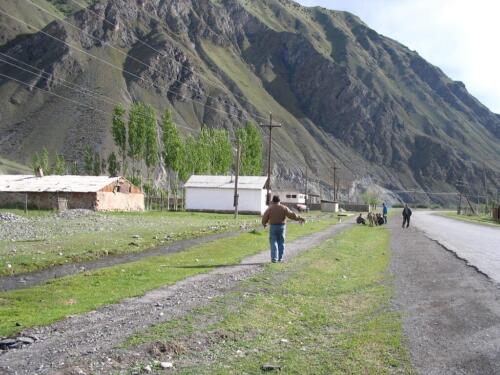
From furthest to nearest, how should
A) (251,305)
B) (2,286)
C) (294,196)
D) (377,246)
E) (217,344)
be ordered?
(294,196) → (377,246) → (2,286) → (251,305) → (217,344)

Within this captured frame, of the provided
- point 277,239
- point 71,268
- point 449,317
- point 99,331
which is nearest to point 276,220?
point 277,239

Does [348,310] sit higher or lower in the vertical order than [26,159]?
lower

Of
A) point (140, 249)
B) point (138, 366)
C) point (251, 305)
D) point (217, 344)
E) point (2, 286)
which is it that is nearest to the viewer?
point (138, 366)

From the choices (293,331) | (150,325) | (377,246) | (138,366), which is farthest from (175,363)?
(377,246)

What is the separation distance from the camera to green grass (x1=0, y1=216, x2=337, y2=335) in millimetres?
10898

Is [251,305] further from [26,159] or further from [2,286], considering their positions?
[26,159]

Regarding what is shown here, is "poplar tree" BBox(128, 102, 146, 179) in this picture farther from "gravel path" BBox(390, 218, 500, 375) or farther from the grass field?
"gravel path" BBox(390, 218, 500, 375)

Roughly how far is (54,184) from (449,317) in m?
63.1

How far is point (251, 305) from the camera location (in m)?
11.9

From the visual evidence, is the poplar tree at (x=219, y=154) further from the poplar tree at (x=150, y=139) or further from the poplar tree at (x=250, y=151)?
the poplar tree at (x=150, y=139)

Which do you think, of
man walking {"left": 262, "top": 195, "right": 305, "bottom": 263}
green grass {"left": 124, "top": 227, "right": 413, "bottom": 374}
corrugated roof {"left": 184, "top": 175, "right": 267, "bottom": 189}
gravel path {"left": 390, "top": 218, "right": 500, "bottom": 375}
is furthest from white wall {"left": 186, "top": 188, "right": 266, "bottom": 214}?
green grass {"left": 124, "top": 227, "right": 413, "bottom": 374}

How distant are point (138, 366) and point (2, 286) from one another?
396 inches

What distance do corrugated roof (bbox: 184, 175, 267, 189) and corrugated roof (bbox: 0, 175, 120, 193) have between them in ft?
45.2

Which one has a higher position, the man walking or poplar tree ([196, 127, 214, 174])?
poplar tree ([196, 127, 214, 174])
